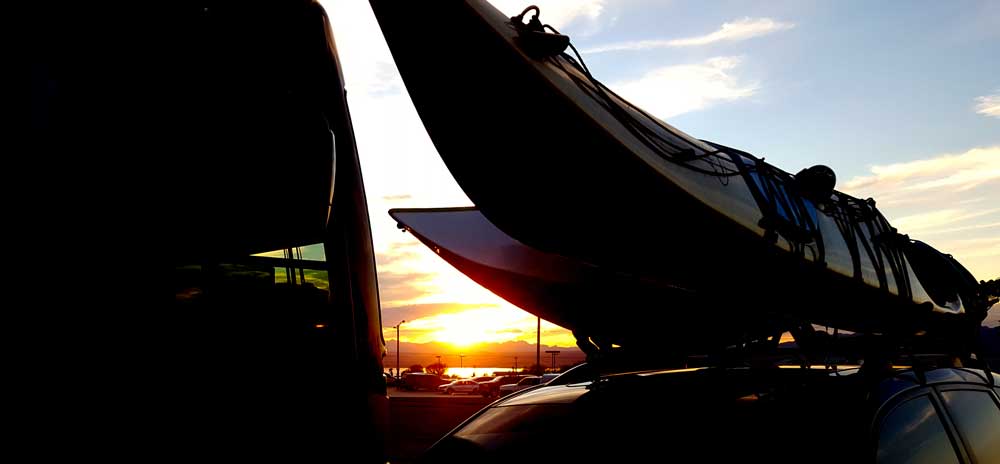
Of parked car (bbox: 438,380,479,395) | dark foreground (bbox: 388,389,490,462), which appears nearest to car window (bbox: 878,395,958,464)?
dark foreground (bbox: 388,389,490,462)

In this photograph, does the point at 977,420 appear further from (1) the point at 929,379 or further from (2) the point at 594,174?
(2) the point at 594,174

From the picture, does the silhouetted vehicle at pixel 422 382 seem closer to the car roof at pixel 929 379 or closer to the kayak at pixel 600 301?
the kayak at pixel 600 301

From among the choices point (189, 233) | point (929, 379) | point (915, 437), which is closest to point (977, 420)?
point (929, 379)

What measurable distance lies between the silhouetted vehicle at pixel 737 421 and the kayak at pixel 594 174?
1530 mm

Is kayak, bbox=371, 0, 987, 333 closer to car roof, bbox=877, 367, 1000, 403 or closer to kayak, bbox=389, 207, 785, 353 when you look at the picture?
kayak, bbox=389, 207, 785, 353

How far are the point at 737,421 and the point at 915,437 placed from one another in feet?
3.14

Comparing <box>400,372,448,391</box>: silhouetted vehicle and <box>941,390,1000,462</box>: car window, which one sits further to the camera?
<box>400,372,448,391</box>: silhouetted vehicle

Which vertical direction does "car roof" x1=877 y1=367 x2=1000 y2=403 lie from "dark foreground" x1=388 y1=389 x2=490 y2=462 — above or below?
above

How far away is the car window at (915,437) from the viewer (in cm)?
335

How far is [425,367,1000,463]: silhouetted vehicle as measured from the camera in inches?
124

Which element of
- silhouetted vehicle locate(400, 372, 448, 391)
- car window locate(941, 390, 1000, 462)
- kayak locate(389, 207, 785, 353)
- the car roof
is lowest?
silhouetted vehicle locate(400, 372, 448, 391)

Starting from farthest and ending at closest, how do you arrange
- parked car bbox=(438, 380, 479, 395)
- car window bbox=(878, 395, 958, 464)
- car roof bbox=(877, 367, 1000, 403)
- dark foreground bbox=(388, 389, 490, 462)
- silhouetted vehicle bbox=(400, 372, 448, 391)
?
silhouetted vehicle bbox=(400, 372, 448, 391)
parked car bbox=(438, 380, 479, 395)
dark foreground bbox=(388, 389, 490, 462)
car roof bbox=(877, 367, 1000, 403)
car window bbox=(878, 395, 958, 464)

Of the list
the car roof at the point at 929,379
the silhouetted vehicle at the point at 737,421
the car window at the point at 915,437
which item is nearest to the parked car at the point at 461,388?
the car roof at the point at 929,379

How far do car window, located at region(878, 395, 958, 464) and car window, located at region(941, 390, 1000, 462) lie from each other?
0.83 ft
